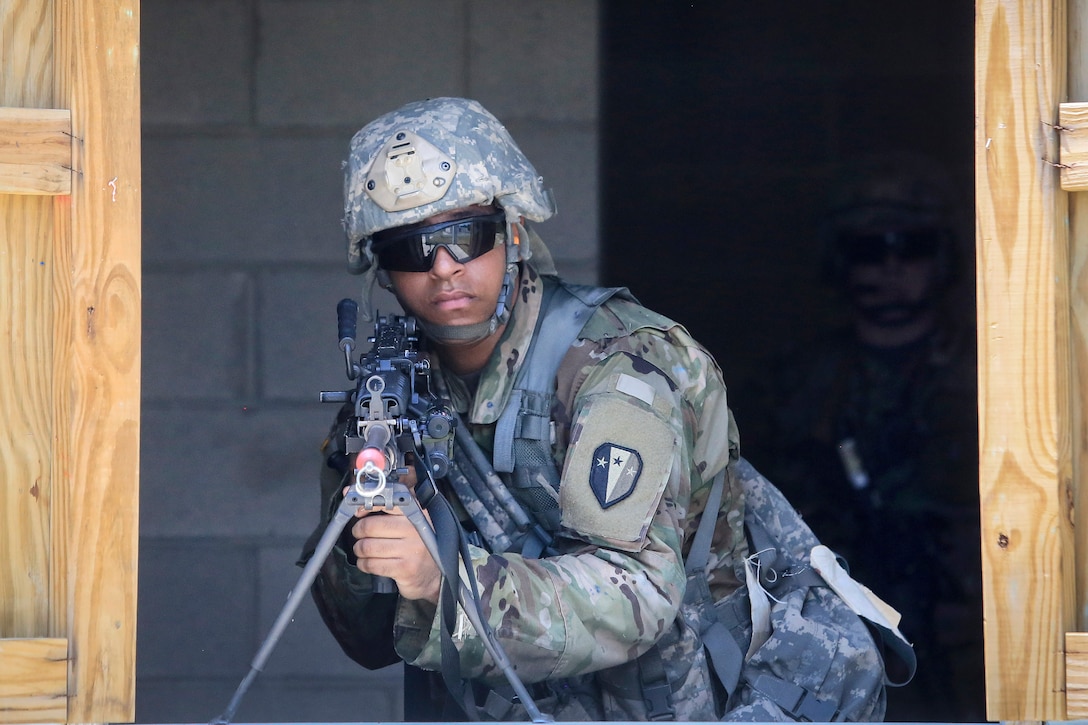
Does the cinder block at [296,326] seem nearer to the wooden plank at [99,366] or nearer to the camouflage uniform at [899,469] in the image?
the camouflage uniform at [899,469]

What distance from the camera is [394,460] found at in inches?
101

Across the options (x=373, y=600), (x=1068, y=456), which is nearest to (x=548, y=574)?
(x=373, y=600)

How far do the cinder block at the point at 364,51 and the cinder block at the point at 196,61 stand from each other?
3.9 inches

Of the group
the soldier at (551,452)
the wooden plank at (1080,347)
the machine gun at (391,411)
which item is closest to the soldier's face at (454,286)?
the soldier at (551,452)

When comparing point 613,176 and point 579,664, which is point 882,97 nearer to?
point 613,176

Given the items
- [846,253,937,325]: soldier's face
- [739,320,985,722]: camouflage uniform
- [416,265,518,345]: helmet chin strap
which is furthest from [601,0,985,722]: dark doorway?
[416,265,518,345]: helmet chin strap

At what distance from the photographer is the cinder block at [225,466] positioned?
17.6ft

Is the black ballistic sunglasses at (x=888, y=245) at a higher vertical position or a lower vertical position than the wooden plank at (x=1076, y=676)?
higher

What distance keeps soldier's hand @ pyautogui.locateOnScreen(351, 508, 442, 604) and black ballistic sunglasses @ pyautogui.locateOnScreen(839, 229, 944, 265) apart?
2971 millimetres

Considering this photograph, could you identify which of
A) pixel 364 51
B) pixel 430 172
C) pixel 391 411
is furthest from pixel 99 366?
pixel 364 51

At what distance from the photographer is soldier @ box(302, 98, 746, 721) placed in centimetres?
279

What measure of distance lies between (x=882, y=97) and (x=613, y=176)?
40.3 inches

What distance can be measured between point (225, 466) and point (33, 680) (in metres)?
2.88

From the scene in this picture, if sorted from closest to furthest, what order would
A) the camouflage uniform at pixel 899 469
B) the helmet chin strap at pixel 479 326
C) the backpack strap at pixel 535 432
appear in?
the backpack strap at pixel 535 432
the helmet chin strap at pixel 479 326
the camouflage uniform at pixel 899 469
